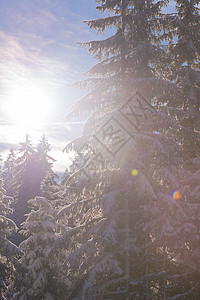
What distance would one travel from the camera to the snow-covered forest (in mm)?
8469

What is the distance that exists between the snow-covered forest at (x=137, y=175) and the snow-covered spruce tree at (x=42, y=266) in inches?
173

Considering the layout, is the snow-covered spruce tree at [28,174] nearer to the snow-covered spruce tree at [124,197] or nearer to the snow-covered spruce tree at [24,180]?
the snow-covered spruce tree at [24,180]

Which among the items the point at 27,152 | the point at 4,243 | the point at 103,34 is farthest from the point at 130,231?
the point at 27,152

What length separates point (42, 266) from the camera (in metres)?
13.6

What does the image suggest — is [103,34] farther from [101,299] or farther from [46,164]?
[46,164]

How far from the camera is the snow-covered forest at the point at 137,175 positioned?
8.47 metres

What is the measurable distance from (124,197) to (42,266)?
788 cm

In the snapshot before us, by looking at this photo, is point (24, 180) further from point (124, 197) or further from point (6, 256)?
point (124, 197)

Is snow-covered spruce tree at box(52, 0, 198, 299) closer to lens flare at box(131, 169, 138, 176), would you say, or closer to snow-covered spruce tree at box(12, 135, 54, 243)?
lens flare at box(131, 169, 138, 176)

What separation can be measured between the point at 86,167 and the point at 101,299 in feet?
16.2

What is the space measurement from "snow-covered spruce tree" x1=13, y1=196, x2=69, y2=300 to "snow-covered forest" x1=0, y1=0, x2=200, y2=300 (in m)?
4.39

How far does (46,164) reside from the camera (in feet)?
107

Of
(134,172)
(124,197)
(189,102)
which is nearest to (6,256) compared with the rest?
(124,197)

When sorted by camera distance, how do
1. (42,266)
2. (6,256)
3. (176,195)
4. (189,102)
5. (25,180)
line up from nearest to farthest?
1. (176,195)
2. (189,102)
3. (42,266)
4. (6,256)
5. (25,180)
